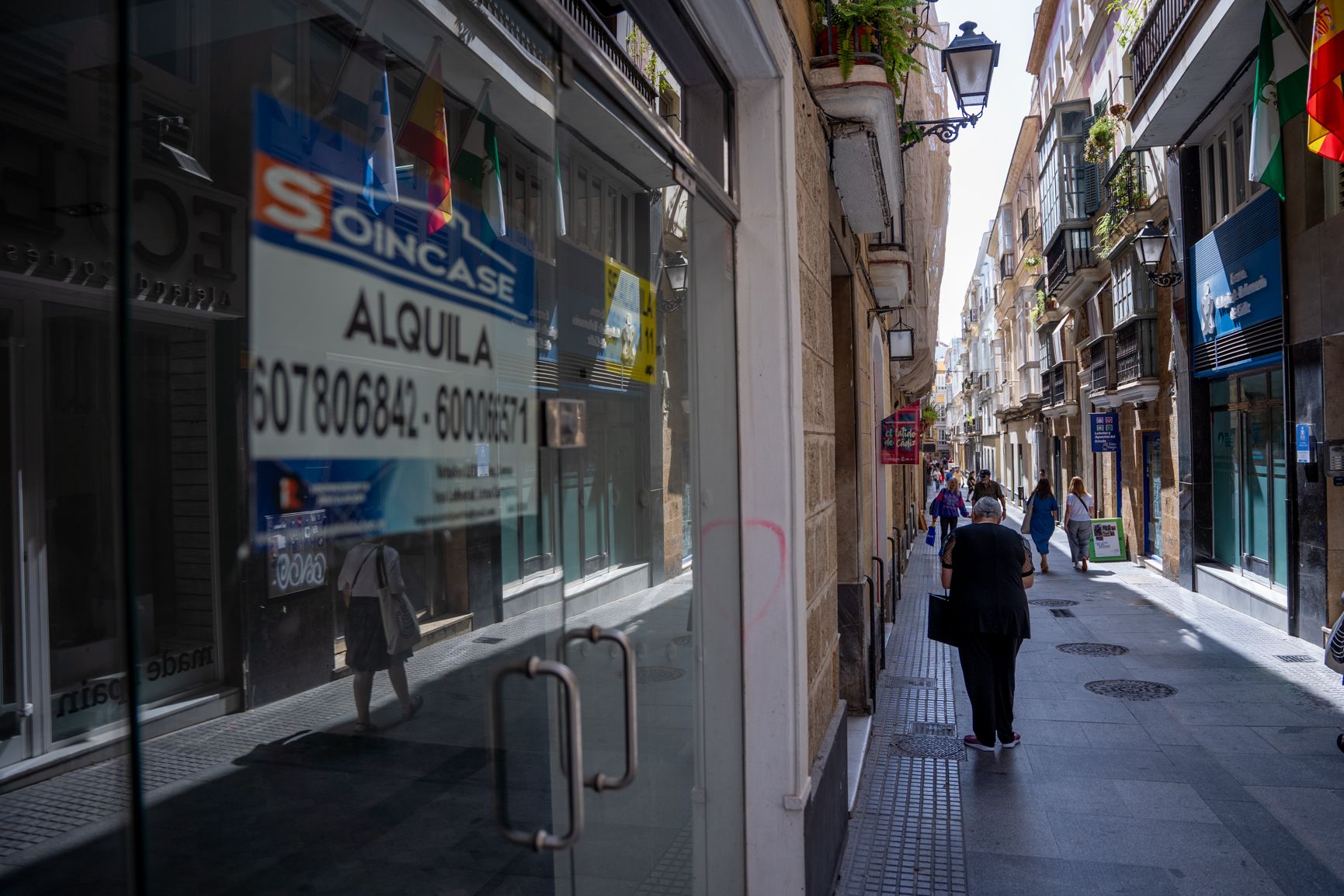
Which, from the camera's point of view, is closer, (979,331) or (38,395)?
(38,395)

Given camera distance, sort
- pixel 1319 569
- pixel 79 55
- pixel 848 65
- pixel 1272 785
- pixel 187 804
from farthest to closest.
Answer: pixel 1319 569, pixel 1272 785, pixel 848 65, pixel 79 55, pixel 187 804

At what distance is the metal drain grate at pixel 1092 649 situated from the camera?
1025cm

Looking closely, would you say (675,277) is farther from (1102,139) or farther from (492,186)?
(1102,139)

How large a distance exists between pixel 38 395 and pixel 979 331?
5888 centimetres

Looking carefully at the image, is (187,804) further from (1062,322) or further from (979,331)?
(979,331)

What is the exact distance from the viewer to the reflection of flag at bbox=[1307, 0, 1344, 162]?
8195 mm

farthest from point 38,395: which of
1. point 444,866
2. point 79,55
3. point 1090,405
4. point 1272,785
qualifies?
point 1090,405

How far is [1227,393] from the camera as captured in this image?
14.5 meters

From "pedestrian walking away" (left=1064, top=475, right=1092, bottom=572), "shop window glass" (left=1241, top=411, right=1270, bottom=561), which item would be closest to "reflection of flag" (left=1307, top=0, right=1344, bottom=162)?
"shop window glass" (left=1241, top=411, right=1270, bottom=561)

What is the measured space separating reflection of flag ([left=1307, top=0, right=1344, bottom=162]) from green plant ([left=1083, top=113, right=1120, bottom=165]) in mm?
12108

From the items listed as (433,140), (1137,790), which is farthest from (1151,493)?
(433,140)

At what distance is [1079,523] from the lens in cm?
1788

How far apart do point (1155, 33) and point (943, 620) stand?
1069 centimetres

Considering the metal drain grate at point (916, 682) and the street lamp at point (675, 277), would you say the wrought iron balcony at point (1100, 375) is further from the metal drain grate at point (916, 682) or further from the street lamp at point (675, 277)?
the street lamp at point (675, 277)
